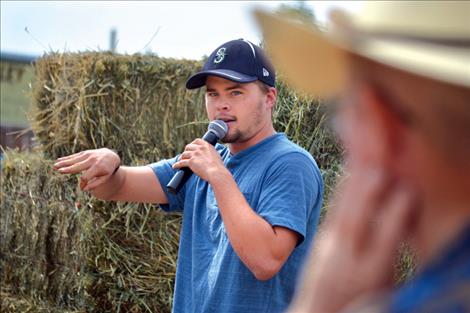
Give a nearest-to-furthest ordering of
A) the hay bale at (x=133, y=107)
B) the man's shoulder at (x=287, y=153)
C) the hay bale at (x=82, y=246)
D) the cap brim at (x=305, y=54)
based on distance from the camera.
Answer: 1. the cap brim at (x=305, y=54)
2. the man's shoulder at (x=287, y=153)
3. the hay bale at (x=82, y=246)
4. the hay bale at (x=133, y=107)

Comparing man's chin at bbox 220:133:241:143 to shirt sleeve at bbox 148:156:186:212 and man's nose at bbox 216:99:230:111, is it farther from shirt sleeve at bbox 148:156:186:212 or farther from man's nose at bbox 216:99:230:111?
shirt sleeve at bbox 148:156:186:212

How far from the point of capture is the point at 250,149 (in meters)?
3.34

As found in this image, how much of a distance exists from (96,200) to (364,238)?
4.86m

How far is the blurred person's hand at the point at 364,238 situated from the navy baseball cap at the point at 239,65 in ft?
7.82

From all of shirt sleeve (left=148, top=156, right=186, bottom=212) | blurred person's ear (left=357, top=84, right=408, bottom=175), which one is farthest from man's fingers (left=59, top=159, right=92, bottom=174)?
blurred person's ear (left=357, top=84, right=408, bottom=175)

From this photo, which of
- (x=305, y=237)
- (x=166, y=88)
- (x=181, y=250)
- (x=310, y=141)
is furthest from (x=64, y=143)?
(x=305, y=237)

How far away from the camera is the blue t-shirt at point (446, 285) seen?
2.91ft

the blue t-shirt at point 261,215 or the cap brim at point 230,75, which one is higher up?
the cap brim at point 230,75

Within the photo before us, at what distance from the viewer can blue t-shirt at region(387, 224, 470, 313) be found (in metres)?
0.89

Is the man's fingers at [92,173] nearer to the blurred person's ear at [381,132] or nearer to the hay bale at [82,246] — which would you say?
the hay bale at [82,246]

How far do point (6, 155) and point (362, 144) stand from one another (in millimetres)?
6189

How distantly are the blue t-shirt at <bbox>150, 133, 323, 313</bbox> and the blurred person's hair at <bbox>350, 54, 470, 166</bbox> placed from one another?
7.05ft

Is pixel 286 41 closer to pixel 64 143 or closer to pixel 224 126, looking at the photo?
pixel 224 126

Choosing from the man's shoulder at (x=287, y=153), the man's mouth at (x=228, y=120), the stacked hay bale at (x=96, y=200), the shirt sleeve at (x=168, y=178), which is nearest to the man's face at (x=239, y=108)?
the man's mouth at (x=228, y=120)
